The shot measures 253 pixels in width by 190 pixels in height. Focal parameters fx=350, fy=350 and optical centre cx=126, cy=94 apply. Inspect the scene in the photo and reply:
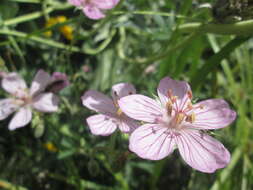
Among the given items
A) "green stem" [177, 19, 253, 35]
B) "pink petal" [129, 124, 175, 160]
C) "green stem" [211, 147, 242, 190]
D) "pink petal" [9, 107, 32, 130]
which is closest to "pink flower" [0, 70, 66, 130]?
"pink petal" [9, 107, 32, 130]

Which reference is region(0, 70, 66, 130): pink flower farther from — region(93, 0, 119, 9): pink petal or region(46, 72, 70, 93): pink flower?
region(93, 0, 119, 9): pink petal

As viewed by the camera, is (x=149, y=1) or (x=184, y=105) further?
(x=149, y=1)

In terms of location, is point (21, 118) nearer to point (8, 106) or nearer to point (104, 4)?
point (8, 106)

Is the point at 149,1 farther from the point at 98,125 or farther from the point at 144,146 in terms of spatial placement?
the point at 144,146

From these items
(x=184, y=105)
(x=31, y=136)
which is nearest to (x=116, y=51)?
(x=31, y=136)

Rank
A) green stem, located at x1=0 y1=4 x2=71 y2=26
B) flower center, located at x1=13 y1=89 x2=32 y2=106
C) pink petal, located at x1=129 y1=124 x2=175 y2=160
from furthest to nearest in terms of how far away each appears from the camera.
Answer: green stem, located at x1=0 y1=4 x2=71 y2=26, flower center, located at x1=13 y1=89 x2=32 y2=106, pink petal, located at x1=129 y1=124 x2=175 y2=160

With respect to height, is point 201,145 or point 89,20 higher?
point 89,20

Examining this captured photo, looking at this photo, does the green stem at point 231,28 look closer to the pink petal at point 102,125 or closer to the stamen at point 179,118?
the stamen at point 179,118
